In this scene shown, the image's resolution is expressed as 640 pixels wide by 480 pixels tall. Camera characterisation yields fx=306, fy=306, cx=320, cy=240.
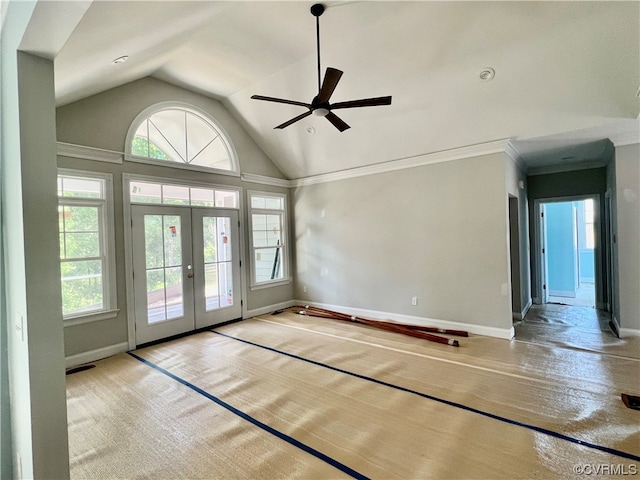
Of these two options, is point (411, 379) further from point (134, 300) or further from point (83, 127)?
point (83, 127)

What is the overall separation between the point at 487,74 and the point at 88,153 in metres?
5.03

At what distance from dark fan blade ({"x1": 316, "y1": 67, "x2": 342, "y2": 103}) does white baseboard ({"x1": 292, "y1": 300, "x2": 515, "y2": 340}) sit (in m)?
3.80

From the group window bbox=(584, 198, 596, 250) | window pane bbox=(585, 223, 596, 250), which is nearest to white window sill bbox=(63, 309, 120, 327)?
window bbox=(584, 198, 596, 250)

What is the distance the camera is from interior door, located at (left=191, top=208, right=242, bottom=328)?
16.7ft

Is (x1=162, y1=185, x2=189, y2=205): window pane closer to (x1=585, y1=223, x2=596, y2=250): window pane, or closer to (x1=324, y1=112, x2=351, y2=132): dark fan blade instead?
(x1=324, y1=112, x2=351, y2=132): dark fan blade

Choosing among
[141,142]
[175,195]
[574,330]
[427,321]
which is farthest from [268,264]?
[574,330]

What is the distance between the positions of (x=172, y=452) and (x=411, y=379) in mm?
2289

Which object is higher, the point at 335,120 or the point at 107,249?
the point at 335,120

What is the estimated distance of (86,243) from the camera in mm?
3928

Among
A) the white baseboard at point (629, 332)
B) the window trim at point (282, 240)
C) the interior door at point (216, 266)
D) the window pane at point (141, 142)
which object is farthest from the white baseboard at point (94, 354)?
the white baseboard at point (629, 332)

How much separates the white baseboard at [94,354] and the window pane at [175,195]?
2133mm

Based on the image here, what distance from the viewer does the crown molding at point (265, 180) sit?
233 inches

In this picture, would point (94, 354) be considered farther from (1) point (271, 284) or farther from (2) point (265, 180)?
(2) point (265, 180)

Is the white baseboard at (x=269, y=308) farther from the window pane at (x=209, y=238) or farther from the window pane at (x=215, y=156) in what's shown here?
the window pane at (x=215, y=156)
